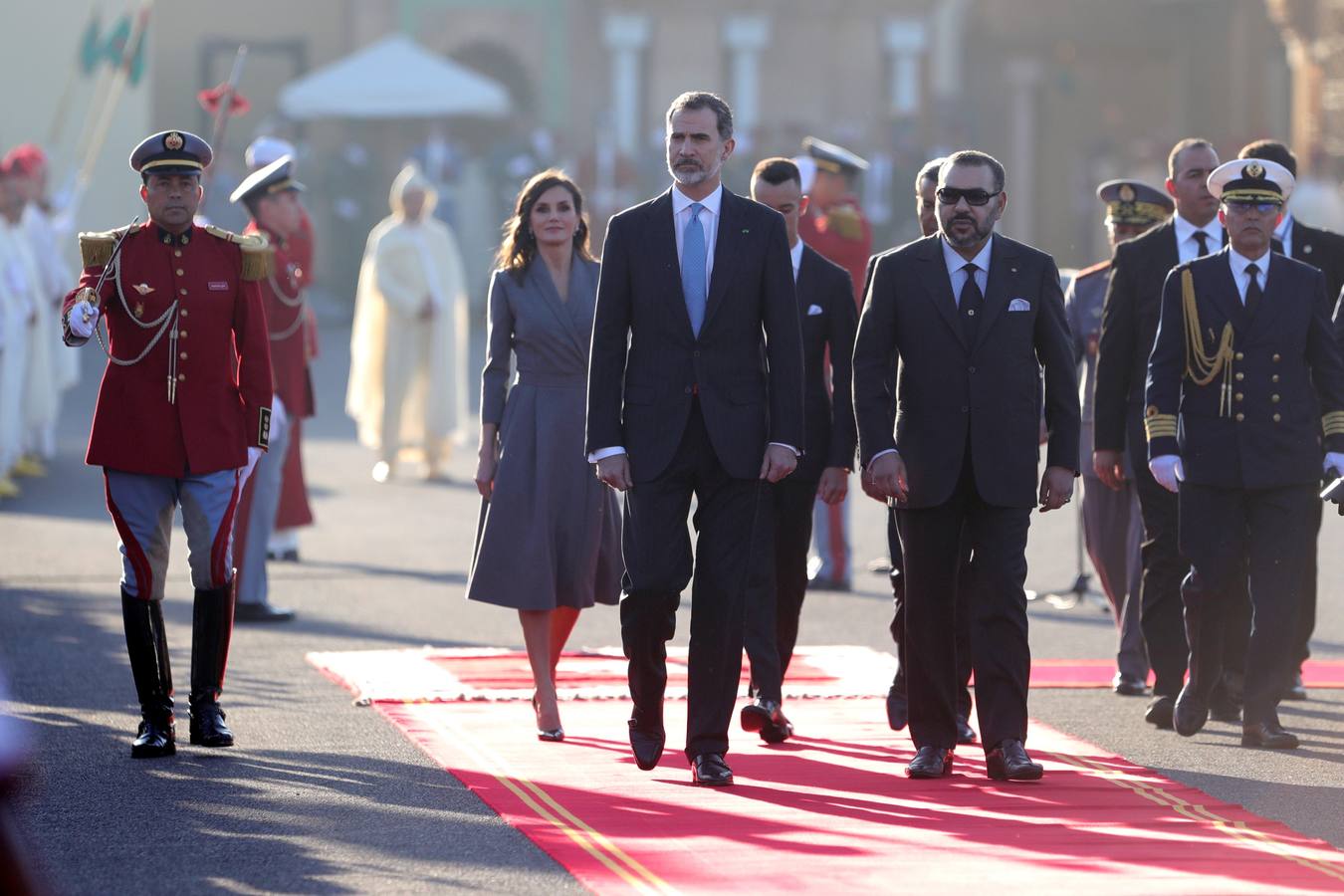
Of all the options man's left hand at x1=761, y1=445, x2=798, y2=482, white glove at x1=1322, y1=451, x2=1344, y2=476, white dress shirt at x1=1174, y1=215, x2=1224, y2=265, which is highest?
white dress shirt at x1=1174, y1=215, x2=1224, y2=265

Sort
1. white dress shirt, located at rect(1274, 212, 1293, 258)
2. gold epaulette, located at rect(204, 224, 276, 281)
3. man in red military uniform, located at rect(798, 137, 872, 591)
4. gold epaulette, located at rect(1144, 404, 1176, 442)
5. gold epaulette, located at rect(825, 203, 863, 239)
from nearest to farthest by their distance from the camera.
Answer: gold epaulette, located at rect(204, 224, 276, 281) < gold epaulette, located at rect(1144, 404, 1176, 442) < white dress shirt, located at rect(1274, 212, 1293, 258) < man in red military uniform, located at rect(798, 137, 872, 591) < gold epaulette, located at rect(825, 203, 863, 239)

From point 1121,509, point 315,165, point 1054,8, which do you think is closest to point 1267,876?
point 1121,509

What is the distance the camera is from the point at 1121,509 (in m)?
9.68

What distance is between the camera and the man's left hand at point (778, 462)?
737cm

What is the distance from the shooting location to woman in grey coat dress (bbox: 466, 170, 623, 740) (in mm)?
8469

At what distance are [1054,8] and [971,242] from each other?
38529 mm

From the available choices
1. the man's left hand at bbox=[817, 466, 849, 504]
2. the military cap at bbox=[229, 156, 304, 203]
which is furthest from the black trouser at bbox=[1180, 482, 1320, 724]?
the military cap at bbox=[229, 156, 304, 203]

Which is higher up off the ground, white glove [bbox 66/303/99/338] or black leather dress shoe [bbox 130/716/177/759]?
white glove [bbox 66/303/99/338]

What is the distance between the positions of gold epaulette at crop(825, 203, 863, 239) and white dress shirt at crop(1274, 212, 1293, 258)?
267 centimetres

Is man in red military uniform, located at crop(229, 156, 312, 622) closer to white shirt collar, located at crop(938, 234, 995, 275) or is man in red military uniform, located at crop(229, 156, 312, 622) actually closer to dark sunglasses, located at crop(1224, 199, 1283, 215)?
white shirt collar, located at crop(938, 234, 995, 275)

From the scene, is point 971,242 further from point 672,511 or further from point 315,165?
point 315,165

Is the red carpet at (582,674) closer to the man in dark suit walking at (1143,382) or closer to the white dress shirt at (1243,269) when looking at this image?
the man in dark suit walking at (1143,382)

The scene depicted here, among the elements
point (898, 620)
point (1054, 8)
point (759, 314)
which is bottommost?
point (898, 620)

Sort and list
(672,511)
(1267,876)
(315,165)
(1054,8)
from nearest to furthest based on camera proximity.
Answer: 1. (1267,876)
2. (672,511)
3. (315,165)
4. (1054,8)
